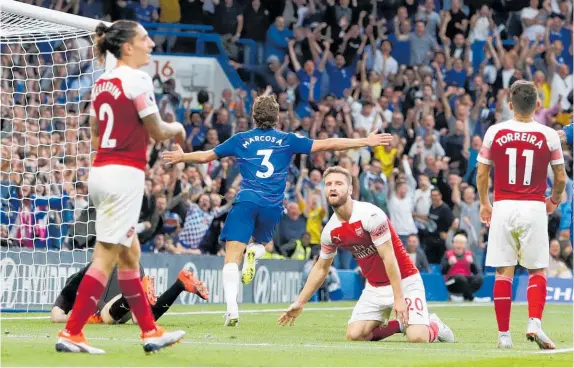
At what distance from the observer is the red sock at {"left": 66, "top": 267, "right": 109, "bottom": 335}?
26.0ft

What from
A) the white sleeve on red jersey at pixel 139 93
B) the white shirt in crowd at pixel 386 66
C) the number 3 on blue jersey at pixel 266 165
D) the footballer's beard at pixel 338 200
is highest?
the white shirt in crowd at pixel 386 66

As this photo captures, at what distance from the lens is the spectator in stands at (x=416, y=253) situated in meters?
21.3

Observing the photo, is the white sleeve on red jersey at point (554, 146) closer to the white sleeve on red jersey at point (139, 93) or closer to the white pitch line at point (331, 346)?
the white pitch line at point (331, 346)

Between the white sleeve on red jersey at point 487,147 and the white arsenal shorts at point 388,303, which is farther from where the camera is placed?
the white arsenal shorts at point 388,303

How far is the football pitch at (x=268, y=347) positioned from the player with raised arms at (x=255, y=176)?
0.58m

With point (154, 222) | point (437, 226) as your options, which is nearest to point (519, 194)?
point (154, 222)

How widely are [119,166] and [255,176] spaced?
4.32 m

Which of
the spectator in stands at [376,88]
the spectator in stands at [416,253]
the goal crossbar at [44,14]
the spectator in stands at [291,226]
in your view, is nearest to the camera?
the goal crossbar at [44,14]

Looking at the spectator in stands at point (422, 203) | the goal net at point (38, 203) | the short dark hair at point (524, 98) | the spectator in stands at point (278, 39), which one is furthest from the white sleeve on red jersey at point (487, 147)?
the spectator in stands at point (278, 39)

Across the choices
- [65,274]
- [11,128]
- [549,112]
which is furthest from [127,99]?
[549,112]

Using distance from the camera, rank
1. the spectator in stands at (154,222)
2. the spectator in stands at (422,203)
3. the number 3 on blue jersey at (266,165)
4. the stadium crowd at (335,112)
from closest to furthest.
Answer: the number 3 on blue jersey at (266,165) → the stadium crowd at (335,112) → the spectator in stands at (154,222) → the spectator in stands at (422,203)

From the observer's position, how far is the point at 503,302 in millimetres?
9680

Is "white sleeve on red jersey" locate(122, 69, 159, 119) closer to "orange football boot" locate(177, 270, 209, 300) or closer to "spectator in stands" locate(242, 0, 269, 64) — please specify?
"orange football boot" locate(177, 270, 209, 300)

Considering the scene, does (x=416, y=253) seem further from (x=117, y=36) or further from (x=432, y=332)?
(x=117, y=36)
